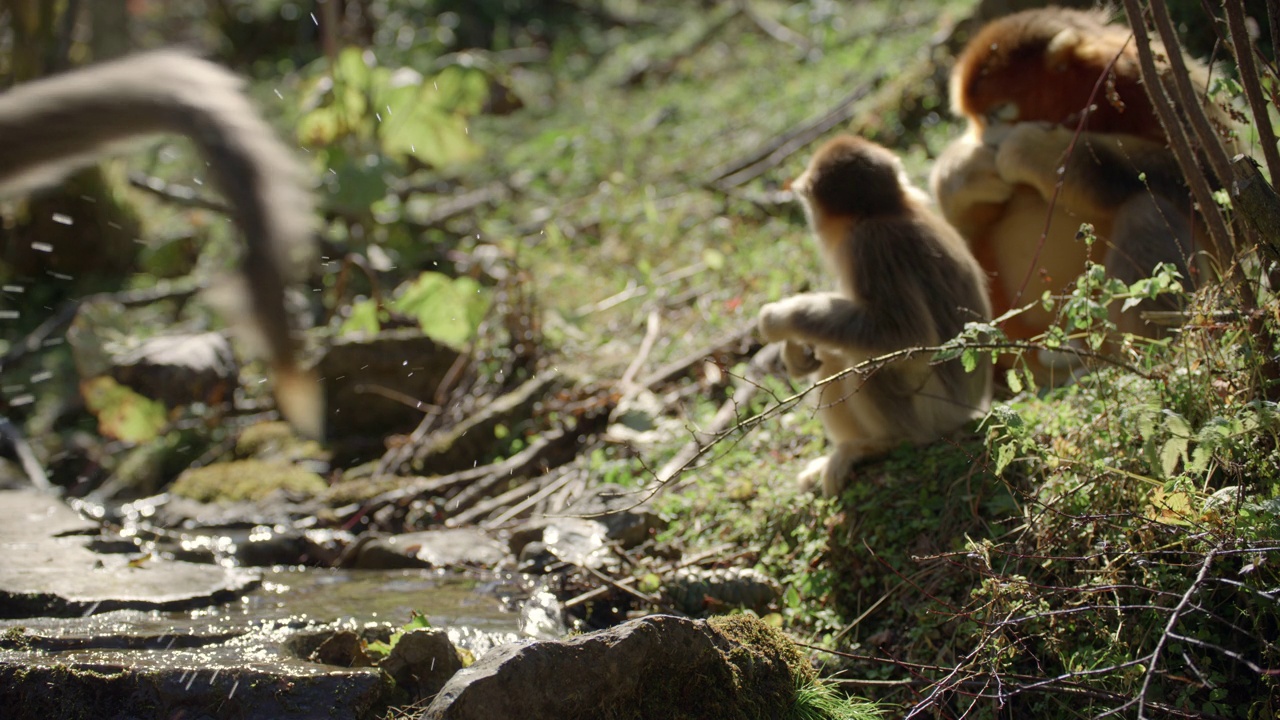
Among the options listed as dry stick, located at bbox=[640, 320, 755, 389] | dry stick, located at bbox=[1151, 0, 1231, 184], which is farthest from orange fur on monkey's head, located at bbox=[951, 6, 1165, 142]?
dry stick, located at bbox=[640, 320, 755, 389]

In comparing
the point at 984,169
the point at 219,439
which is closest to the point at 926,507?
the point at 984,169

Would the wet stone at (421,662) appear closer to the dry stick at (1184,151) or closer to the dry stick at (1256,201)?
the dry stick at (1256,201)

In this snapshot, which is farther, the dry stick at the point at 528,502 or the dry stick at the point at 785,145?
the dry stick at the point at 785,145

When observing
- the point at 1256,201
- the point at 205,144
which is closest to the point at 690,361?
the point at 1256,201

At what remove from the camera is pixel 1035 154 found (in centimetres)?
484

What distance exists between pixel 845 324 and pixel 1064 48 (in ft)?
6.07

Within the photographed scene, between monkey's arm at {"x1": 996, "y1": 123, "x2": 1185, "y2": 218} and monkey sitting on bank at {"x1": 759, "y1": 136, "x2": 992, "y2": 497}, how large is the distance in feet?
2.14

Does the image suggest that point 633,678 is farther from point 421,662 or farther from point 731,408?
point 731,408

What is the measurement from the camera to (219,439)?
6609 mm

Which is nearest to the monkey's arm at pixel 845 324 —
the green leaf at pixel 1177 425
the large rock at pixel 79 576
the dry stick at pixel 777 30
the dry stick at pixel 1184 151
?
the dry stick at pixel 1184 151

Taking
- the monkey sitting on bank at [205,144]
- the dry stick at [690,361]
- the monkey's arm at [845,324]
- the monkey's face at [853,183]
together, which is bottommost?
A: the dry stick at [690,361]

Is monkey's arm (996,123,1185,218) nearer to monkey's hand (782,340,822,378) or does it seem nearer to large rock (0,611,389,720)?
monkey's hand (782,340,822,378)

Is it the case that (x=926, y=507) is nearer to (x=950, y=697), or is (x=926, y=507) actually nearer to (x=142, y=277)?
(x=950, y=697)

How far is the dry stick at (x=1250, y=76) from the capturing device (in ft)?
10.00
